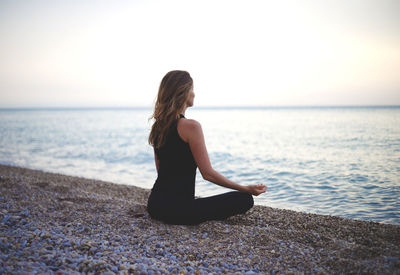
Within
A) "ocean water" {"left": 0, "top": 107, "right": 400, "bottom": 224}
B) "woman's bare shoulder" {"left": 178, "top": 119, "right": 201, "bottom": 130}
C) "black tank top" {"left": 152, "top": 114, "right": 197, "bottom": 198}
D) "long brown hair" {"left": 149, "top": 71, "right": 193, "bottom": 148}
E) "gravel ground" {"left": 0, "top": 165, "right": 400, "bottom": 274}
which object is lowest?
"ocean water" {"left": 0, "top": 107, "right": 400, "bottom": 224}

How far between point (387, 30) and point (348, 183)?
1174 cm

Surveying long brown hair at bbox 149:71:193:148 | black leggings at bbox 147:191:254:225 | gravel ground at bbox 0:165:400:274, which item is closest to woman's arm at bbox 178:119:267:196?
long brown hair at bbox 149:71:193:148

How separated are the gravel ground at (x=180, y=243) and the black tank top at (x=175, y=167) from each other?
0.63m

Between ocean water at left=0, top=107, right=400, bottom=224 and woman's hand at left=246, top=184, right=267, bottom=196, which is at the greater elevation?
woman's hand at left=246, top=184, right=267, bottom=196

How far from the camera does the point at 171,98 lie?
3.62 m

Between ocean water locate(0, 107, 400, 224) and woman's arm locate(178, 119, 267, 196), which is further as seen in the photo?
ocean water locate(0, 107, 400, 224)

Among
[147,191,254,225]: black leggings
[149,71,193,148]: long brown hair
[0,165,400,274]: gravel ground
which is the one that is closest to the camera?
[0,165,400,274]: gravel ground

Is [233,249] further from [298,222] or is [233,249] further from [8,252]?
[8,252]

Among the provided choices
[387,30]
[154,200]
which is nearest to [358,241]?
[154,200]

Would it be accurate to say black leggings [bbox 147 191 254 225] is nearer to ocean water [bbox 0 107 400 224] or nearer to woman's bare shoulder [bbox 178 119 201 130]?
woman's bare shoulder [bbox 178 119 201 130]

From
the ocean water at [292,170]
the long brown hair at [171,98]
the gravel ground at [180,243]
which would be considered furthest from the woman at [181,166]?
the ocean water at [292,170]

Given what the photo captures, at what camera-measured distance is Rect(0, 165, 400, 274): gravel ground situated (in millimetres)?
2734

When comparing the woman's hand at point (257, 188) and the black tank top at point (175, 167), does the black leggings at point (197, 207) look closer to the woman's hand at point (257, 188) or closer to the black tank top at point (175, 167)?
the black tank top at point (175, 167)

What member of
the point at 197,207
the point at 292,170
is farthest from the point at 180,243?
the point at 292,170
